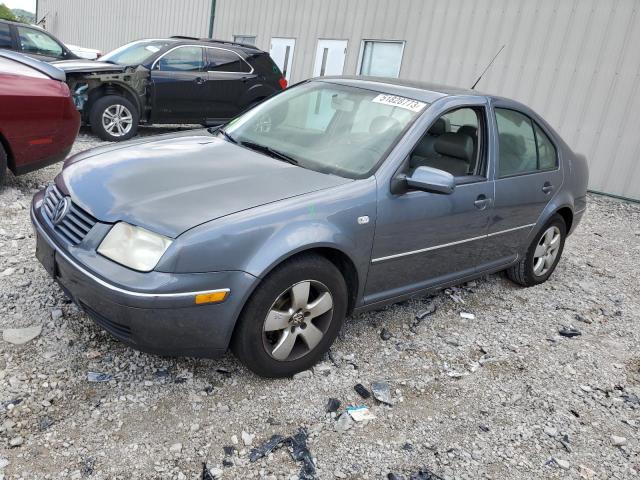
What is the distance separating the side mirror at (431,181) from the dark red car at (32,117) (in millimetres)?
3469

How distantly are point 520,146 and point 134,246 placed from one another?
2968 millimetres

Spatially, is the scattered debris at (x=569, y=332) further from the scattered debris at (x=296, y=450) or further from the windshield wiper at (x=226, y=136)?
the windshield wiper at (x=226, y=136)

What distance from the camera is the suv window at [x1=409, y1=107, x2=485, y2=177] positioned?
353cm

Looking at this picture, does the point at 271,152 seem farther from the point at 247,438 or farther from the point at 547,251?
the point at 547,251

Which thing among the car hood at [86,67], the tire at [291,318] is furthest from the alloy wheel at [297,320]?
the car hood at [86,67]

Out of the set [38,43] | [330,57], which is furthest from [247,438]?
[330,57]

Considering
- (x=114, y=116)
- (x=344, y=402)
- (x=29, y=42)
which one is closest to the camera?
(x=344, y=402)

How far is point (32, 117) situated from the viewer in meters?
4.60

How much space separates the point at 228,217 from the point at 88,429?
1.14m

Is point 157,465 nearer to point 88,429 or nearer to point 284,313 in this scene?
point 88,429

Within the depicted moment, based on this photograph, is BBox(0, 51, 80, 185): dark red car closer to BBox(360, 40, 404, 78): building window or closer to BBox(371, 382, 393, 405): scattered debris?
BBox(371, 382, 393, 405): scattered debris

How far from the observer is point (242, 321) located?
2557 mm

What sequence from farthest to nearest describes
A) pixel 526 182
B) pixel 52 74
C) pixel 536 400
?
pixel 52 74 → pixel 526 182 → pixel 536 400

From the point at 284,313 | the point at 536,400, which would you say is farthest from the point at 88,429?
the point at 536,400
